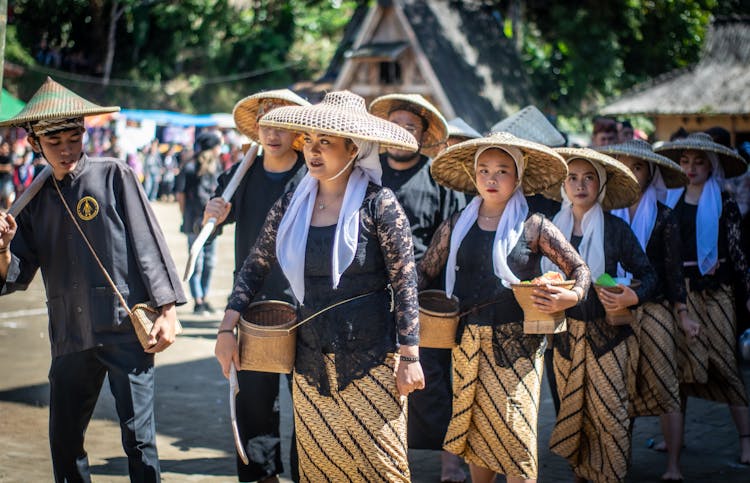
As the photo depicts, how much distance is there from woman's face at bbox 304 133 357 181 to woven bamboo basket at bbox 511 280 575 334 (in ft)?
3.47

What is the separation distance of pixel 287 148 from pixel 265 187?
270 mm

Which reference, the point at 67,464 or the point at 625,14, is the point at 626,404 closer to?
the point at 67,464

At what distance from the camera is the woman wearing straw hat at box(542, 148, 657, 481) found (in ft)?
17.2

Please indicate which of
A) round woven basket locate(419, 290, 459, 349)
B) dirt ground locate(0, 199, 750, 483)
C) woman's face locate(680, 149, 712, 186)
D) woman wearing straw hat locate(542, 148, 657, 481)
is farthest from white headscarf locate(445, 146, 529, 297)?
woman's face locate(680, 149, 712, 186)

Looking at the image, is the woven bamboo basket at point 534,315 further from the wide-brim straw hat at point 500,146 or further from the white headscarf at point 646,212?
the white headscarf at point 646,212

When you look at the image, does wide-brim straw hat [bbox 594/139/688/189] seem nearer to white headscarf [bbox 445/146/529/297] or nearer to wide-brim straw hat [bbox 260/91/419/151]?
white headscarf [bbox 445/146/529/297]

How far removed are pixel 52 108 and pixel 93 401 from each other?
4.85ft

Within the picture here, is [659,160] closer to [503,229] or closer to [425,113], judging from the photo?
[425,113]

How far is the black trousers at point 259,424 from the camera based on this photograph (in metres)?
5.39

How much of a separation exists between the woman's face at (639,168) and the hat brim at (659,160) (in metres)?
0.05

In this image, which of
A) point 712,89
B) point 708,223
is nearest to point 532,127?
point 708,223

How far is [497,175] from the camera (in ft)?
15.9

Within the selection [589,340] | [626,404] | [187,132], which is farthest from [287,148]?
[187,132]

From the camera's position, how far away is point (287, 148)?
220 inches
